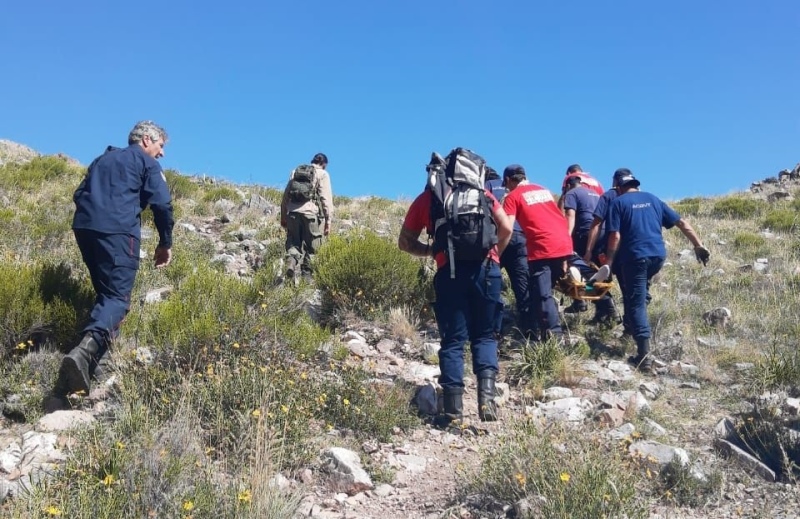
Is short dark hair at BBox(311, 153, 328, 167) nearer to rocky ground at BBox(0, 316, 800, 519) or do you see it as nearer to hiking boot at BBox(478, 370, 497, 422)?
rocky ground at BBox(0, 316, 800, 519)

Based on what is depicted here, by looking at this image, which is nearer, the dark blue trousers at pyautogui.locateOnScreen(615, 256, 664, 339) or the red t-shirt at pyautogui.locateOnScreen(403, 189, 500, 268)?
→ the red t-shirt at pyautogui.locateOnScreen(403, 189, 500, 268)

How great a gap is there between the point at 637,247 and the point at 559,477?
3227mm

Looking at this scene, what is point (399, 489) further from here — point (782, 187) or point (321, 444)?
point (782, 187)

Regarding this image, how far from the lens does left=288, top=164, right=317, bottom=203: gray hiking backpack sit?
7.00m

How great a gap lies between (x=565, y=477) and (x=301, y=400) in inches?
66.0

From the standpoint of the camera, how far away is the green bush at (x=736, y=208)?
523 inches

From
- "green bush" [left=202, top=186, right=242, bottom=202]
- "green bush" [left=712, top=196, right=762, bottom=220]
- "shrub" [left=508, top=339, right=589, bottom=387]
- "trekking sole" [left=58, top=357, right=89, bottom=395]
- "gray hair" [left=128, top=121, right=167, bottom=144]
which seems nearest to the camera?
"trekking sole" [left=58, top=357, right=89, bottom=395]

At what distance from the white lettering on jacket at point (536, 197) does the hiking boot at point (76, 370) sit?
11.9ft

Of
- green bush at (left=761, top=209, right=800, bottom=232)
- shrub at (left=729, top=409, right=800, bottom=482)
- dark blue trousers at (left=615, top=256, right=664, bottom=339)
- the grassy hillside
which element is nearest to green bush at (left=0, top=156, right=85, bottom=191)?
the grassy hillside

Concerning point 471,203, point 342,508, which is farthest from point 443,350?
point 342,508

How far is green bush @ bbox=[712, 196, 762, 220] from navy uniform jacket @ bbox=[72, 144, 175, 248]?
12786 millimetres

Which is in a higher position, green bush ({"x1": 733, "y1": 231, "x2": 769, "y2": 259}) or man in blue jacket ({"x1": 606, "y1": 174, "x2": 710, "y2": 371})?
green bush ({"x1": 733, "y1": 231, "x2": 769, "y2": 259})

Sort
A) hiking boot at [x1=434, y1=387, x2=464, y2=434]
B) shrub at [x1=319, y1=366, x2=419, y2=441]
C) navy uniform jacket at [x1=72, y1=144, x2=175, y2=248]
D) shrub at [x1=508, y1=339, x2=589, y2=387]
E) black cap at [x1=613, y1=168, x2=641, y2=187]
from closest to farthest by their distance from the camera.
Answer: shrub at [x1=319, y1=366, x2=419, y2=441], hiking boot at [x1=434, y1=387, x2=464, y2=434], navy uniform jacket at [x1=72, y1=144, x2=175, y2=248], shrub at [x1=508, y1=339, x2=589, y2=387], black cap at [x1=613, y1=168, x2=641, y2=187]

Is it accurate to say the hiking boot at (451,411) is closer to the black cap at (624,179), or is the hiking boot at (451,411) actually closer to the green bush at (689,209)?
the black cap at (624,179)
